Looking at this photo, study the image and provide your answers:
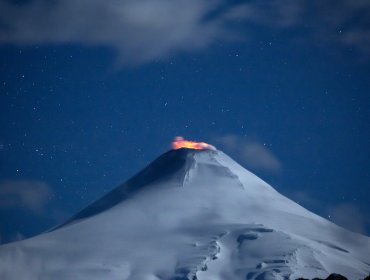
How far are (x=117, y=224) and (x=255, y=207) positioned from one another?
19851mm

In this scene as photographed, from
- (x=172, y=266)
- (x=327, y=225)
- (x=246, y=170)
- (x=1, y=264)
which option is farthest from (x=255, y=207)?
(x=1, y=264)

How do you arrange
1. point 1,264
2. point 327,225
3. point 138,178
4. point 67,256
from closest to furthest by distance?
point 1,264
point 67,256
point 327,225
point 138,178

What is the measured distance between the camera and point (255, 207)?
97.3 m

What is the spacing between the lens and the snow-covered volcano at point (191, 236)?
7319cm

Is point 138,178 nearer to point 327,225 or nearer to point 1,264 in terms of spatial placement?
point 327,225

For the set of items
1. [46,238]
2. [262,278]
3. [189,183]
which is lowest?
[262,278]

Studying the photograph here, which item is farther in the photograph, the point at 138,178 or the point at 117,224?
the point at 138,178

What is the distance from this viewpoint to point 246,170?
11488 cm

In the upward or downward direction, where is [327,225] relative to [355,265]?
upward

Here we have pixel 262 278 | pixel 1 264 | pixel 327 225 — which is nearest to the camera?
pixel 262 278

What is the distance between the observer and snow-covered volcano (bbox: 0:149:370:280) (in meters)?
73.2

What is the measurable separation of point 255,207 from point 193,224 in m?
11.3

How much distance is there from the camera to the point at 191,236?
85.4 metres

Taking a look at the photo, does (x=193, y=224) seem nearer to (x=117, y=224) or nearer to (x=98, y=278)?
(x=117, y=224)
